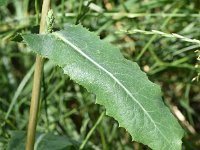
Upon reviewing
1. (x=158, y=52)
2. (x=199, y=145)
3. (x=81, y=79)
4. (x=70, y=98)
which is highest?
(x=81, y=79)

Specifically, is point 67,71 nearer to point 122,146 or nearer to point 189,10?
point 122,146

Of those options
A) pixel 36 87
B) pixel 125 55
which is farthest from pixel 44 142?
pixel 125 55

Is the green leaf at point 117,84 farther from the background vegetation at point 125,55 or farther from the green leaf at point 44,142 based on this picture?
the background vegetation at point 125,55

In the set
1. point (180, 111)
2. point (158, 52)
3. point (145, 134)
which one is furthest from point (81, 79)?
point (180, 111)

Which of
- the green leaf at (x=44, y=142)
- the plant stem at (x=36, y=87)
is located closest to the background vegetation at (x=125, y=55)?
the green leaf at (x=44, y=142)

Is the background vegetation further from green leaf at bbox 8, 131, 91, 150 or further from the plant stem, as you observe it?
the plant stem

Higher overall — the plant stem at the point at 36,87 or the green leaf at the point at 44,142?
the plant stem at the point at 36,87
